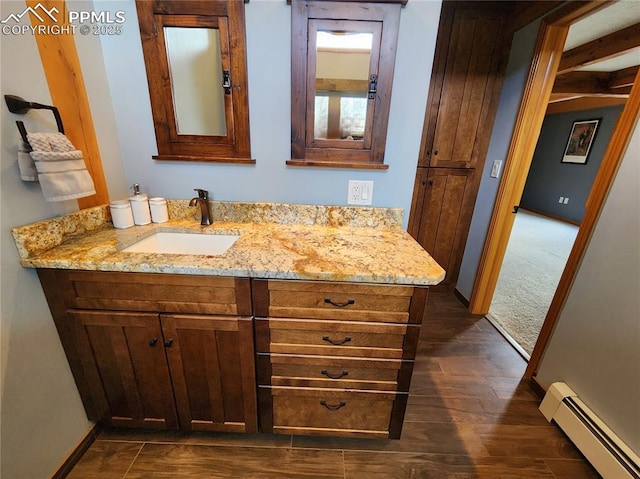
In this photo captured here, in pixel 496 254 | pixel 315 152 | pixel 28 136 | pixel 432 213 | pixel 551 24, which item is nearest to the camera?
pixel 28 136

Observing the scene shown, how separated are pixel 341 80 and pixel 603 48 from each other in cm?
296

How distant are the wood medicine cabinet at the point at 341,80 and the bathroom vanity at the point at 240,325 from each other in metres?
0.44

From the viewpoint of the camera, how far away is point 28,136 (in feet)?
2.87

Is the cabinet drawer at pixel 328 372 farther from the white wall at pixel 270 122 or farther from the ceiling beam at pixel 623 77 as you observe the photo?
the ceiling beam at pixel 623 77

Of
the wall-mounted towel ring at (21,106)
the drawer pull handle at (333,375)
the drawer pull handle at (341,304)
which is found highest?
the wall-mounted towel ring at (21,106)

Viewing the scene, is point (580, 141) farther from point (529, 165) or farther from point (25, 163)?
point (25, 163)

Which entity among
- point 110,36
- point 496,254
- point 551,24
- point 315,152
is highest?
point 551,24

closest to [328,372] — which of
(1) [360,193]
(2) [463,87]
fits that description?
(1) [360,193]

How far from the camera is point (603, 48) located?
2.38m

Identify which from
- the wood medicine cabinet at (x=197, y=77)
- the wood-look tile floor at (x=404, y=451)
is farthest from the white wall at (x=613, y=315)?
the wood medicine cabinet at (x=197, y=77)

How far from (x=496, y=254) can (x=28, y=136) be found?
9.20ft

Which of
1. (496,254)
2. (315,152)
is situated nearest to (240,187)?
(315,152)

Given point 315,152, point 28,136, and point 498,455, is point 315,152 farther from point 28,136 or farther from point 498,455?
point 498,455

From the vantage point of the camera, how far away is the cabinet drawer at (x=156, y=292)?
954 millimetres
